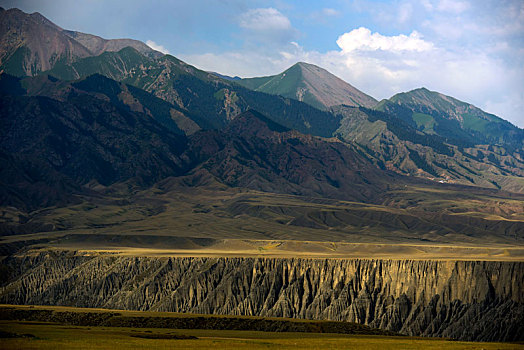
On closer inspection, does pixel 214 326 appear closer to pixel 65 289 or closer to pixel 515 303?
pixel 515 303

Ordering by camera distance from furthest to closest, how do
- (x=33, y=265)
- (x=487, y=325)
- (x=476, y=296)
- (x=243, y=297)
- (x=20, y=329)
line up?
(x=33, y=265) → (x=243, y=297) → (x=476, y=296) → (x=487, y=325) → (x=20, y=329)

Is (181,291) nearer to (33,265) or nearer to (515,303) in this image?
(33,265)

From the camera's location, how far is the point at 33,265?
200m

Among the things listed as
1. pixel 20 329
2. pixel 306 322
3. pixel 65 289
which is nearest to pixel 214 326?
pixel 306 322

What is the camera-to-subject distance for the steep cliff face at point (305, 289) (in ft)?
420

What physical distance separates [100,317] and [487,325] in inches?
2439

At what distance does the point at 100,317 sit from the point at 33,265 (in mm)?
92865

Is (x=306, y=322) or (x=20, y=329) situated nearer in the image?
(x=20, y=329)

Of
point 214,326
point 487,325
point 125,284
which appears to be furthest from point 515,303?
point 125,284

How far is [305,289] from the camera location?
156500 millimetres

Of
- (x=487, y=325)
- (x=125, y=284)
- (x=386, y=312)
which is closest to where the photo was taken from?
(x=487, y=325)

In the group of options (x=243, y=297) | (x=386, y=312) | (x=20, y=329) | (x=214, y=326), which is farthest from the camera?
(x=243, y=297)

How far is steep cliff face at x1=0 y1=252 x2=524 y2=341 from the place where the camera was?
128 metres

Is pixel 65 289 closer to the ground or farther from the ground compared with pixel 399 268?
closer to the ground
